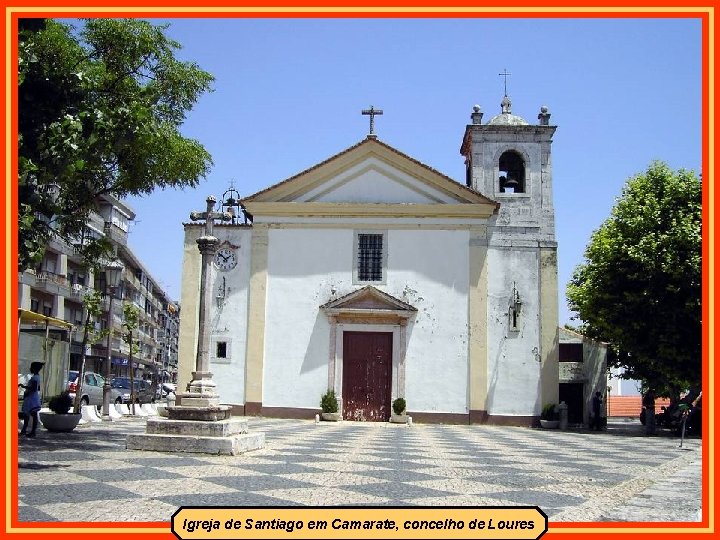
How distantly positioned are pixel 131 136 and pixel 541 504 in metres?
6.81

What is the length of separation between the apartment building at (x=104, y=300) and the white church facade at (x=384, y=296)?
15.3 feet

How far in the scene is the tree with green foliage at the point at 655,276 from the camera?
2117 centimetres

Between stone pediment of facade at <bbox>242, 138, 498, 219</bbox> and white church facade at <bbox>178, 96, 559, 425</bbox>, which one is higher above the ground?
stone pediment of facade at <bbox>242, 138, 498, 219</bbox>

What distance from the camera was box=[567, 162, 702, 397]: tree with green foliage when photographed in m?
21.2

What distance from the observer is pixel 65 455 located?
1020cm

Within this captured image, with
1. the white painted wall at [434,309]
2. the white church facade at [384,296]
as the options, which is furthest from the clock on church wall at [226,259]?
the white painted wall at [434,309]

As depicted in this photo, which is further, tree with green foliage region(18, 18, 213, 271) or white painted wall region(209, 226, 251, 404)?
white painted wall region(209, 226, 251, 404)

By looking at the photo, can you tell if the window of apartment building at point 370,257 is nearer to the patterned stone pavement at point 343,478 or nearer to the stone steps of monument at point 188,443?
the patterned stone pavement at point 343,478

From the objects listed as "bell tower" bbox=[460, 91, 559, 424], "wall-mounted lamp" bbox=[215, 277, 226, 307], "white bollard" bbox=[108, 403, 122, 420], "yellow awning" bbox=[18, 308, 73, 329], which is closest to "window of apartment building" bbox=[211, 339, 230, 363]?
"wall-mounted lamp" bbox=[215, 277, 226, 307]

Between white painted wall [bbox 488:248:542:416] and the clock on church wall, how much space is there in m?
8.66

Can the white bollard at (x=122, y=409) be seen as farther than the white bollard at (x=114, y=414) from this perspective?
Yes

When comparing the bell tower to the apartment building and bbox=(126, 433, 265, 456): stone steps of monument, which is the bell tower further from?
bbox=(126, 433, 265, 456): stone steps of monument

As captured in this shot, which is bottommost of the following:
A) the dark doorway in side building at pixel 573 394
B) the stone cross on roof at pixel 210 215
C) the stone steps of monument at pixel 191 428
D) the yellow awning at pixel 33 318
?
the dark doorway in side building at pixel 573 394

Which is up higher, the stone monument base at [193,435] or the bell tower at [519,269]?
the bell tower at [519,269]
